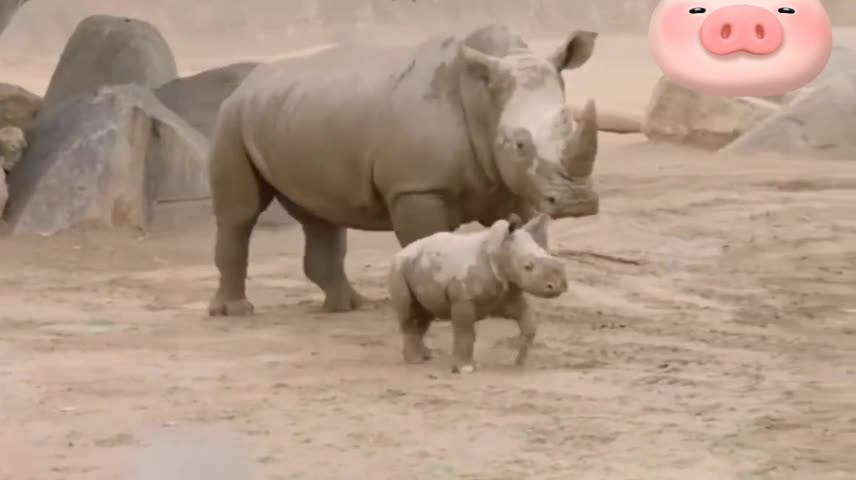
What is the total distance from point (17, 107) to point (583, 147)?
6.13m

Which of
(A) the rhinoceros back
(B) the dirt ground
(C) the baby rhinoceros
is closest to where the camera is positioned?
(B) the dirt ground

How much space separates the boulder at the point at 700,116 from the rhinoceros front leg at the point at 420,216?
6447mm

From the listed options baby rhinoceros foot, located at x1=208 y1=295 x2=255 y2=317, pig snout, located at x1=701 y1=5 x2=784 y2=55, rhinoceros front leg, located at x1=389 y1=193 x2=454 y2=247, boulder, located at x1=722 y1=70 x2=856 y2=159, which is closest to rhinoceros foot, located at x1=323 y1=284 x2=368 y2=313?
baby rhinoceros foot, located at x1=208 y1=295 x2=255 y2=317

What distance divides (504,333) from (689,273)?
1.59m

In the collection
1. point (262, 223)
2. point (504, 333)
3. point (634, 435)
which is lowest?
point (262, 223)

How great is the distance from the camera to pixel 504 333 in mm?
6000

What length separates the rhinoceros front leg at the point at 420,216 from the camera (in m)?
5.81

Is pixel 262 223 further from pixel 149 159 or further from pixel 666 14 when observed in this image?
pixel 666 14

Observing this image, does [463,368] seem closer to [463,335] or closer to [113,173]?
[463,335]

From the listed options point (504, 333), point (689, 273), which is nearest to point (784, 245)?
point (689, 273)

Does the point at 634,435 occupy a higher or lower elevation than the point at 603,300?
higher

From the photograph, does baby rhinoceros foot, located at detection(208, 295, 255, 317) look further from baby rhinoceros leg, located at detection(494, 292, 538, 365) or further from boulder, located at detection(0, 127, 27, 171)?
boulder, located at detection(0, 127, 27, 171)

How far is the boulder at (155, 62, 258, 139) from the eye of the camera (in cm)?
→ 1034

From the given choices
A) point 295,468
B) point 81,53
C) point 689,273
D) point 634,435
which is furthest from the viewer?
point 81,53
